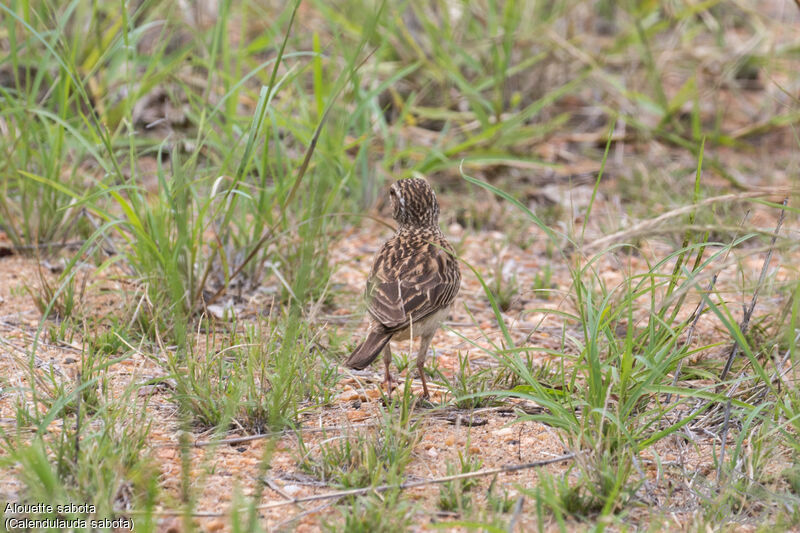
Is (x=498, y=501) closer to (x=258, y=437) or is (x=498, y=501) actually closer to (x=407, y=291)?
(x=258, y=437)

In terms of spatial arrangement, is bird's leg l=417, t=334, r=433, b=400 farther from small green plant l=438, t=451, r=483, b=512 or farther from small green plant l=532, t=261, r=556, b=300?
small green plant l=532, t=261, r=556, b=300

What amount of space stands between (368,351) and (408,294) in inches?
16.7

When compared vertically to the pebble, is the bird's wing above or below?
above

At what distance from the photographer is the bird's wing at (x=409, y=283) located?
4082mm

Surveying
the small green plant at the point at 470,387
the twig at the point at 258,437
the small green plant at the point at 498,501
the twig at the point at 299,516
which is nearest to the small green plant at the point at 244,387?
the twig at the point at 258,437

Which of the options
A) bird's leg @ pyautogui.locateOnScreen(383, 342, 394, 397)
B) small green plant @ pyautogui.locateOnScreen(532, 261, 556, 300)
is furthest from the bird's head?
bird's leg @ pyautogui.locateOnScreen(383, 342, 394, 397)

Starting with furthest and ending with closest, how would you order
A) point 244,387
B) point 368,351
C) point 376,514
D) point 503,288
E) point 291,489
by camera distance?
point 503,288
point 368,351
point 244,387
point 291,489
point 376,514

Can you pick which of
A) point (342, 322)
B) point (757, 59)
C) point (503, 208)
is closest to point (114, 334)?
point (342, 322)

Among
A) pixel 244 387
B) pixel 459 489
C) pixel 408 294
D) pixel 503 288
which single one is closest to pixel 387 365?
pixel 408 294

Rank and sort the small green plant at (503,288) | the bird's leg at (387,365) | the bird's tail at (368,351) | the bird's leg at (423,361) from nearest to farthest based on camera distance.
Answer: the bird's tail at (368,351), the bird's leg at (423,361), the bird's leg at (387,365), the small green plant at (503,288)

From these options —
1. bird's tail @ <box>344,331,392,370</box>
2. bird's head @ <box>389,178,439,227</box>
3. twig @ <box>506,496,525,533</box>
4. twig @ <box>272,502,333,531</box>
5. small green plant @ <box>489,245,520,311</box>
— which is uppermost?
bird's head @ <box>389,178,439,227</box>

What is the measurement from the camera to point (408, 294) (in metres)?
4.19

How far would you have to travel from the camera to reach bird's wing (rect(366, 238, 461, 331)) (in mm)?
4082

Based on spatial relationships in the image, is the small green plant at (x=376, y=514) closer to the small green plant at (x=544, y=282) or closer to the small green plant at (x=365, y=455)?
the small green plant at (x=365, y=455)
